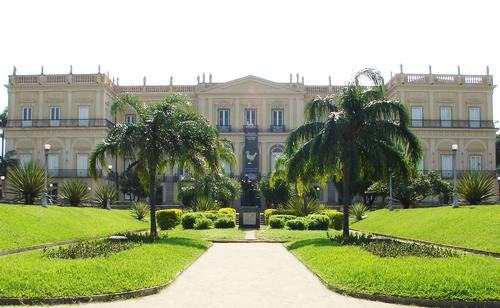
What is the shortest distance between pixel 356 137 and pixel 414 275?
979cm

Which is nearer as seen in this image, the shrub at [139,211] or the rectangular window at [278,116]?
the shrub at [139,211]

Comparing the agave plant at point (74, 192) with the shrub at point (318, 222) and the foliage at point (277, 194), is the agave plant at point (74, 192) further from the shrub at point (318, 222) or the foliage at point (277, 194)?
the foliage at point (277, 194)

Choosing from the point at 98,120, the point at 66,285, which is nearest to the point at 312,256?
Answer: the point at 66,285

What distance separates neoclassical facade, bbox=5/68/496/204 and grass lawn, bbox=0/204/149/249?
2887 cm

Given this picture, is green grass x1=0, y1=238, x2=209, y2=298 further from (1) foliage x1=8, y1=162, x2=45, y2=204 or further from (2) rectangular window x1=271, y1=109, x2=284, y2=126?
(2) rectangular window x1=271, y1=109, x2=284, y2=126

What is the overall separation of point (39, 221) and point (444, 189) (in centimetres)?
2648

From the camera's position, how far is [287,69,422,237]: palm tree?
1870cm

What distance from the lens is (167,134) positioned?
64.8ft

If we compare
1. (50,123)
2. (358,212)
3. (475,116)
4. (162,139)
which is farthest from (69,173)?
(475,116)

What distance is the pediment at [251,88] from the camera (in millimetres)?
57812

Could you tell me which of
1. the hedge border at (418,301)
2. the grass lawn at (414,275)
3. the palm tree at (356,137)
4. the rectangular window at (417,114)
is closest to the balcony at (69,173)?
the rectangular window at (417,114)

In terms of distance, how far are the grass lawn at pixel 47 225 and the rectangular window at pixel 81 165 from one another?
28123 millimetres

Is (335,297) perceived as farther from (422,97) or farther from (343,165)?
(422,97)

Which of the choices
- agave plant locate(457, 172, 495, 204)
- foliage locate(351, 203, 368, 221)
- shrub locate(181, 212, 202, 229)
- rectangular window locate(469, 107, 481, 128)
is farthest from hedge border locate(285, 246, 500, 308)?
rectangular window locate(469, 107, 481, 128)
